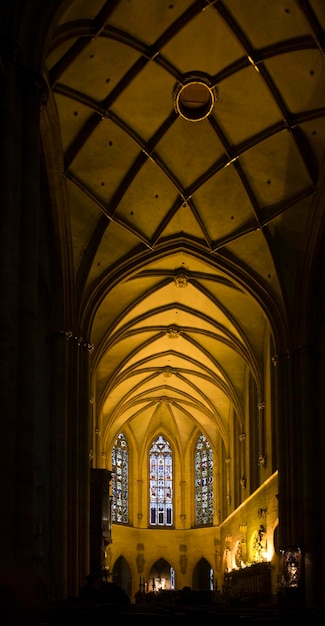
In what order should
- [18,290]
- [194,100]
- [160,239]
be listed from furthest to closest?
[160,239], [194,100], [18,290]

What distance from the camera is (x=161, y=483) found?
4872 centimetres

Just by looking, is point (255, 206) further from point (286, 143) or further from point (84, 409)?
point (84, 409)

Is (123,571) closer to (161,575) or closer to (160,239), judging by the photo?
(161,575)

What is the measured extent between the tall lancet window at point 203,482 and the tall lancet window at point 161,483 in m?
1.65

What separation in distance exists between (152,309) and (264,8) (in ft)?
52.2

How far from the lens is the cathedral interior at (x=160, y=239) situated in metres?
13.4

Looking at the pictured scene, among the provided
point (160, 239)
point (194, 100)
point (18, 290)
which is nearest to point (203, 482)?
point (160, 239)

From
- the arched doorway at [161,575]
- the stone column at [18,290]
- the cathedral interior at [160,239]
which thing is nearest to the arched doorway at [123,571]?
the arched doorway at [161,575]

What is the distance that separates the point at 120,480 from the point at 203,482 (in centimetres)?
496

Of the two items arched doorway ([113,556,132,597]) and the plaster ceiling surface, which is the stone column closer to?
the plaster ceiling surface

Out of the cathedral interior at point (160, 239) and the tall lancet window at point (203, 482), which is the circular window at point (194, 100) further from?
the tall lancet window at point (203, 482)

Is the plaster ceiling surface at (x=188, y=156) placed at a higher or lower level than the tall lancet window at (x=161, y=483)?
higher

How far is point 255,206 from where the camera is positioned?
25.7m

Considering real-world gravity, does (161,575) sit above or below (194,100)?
below
